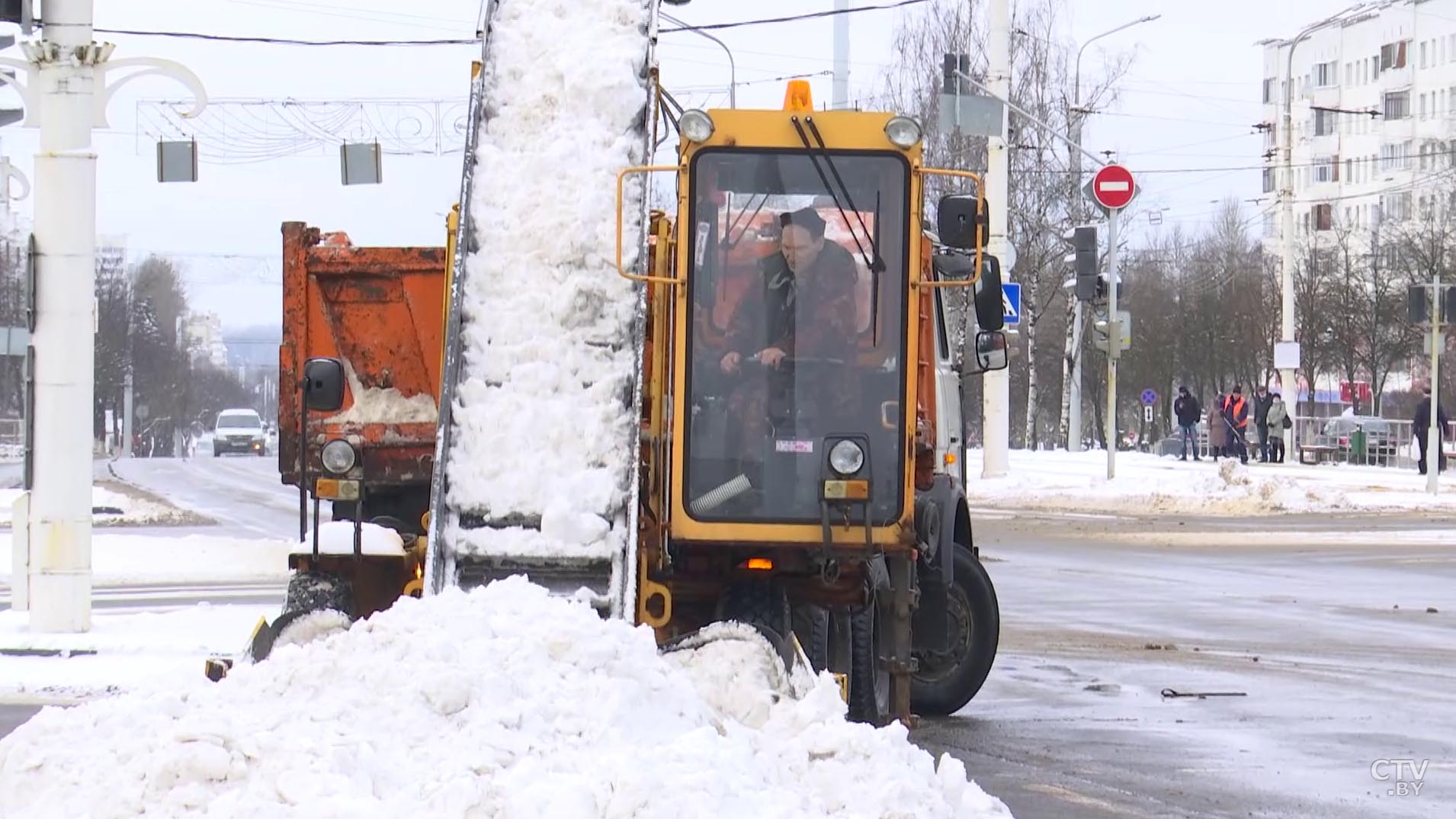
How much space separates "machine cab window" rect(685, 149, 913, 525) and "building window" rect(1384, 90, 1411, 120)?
101m

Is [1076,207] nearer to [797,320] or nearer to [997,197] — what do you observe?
[997,197]

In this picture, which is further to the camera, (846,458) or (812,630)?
(812,630)

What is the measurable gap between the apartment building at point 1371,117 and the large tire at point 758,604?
89467 mm

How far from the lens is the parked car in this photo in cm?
6888

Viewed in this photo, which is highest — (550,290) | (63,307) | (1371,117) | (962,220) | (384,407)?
(1371,117)

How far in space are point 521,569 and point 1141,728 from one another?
3976 millimetres

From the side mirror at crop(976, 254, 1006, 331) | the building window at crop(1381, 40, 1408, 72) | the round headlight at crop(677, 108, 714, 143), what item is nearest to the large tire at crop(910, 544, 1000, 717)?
the side mirror at crop(976, 254, 1006, 331)

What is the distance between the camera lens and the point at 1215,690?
12.2m

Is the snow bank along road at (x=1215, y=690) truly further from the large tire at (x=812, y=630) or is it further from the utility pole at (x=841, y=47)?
the utility pole at (x=841, y=47)

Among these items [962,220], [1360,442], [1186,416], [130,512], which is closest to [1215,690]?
[962,220]

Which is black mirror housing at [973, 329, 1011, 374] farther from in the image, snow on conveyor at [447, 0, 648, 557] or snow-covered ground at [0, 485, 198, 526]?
snow-covered ground at [0, 485, 198, 526]

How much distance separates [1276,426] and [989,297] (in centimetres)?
3495

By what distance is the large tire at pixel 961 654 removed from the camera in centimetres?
1133

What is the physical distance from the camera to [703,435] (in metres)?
8.95
